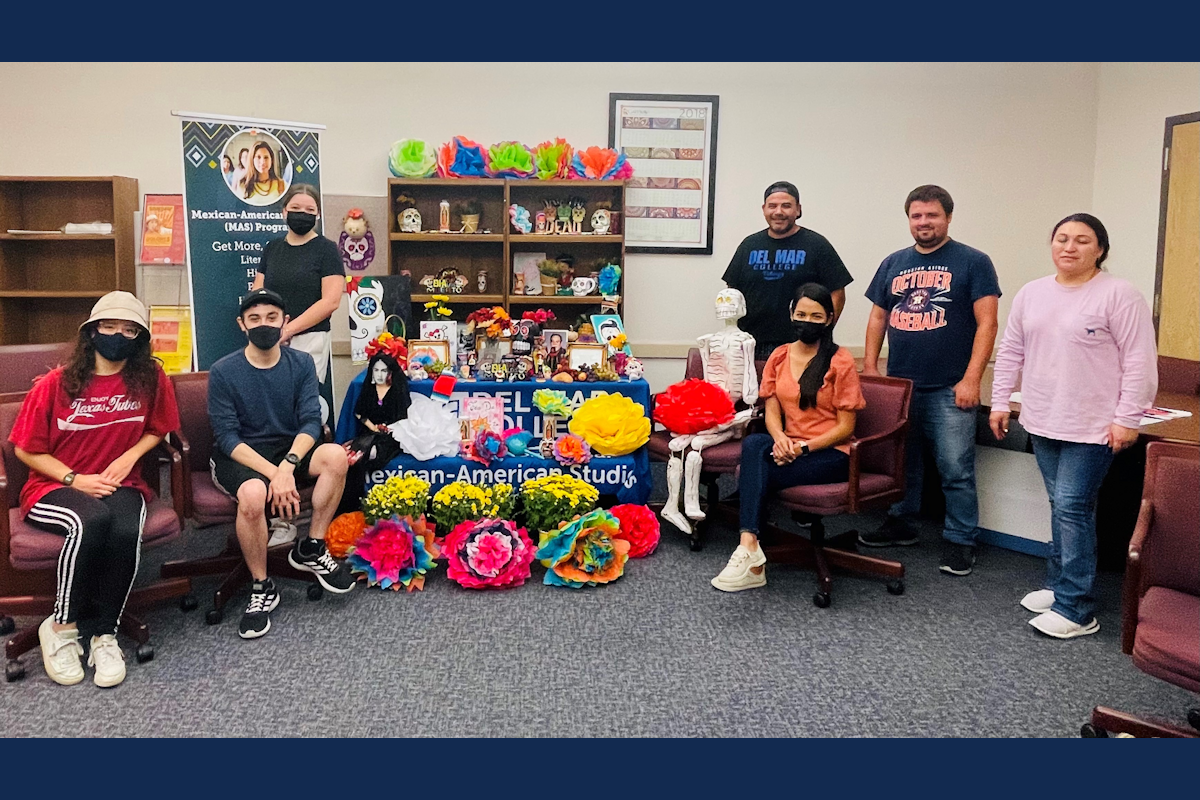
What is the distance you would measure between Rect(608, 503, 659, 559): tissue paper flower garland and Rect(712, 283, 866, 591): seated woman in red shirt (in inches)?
17.2

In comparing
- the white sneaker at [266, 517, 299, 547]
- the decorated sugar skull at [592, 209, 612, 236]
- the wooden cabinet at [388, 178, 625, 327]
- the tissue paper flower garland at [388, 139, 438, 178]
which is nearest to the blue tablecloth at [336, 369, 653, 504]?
the white sneaker at [266, 517, 299, 547]

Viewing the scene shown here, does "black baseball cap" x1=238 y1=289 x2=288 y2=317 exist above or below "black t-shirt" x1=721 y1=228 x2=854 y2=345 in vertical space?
below

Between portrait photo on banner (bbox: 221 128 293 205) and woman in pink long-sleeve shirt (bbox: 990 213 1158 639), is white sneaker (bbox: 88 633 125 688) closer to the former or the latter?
portrait photo on banner (bbox: 221 128 293 205)

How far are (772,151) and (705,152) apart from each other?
0.45m

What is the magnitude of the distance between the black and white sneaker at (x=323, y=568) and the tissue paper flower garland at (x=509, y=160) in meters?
2.82

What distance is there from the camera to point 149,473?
321 cm

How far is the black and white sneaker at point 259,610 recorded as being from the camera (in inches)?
122

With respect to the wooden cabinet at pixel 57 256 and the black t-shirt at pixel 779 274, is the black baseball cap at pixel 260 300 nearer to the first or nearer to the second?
the black t-shirt at pixel 779 274

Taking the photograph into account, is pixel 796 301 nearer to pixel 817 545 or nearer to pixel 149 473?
pixel 817 545

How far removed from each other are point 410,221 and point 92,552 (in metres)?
3.17

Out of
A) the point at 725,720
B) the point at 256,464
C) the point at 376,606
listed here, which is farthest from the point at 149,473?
the point at 725,720

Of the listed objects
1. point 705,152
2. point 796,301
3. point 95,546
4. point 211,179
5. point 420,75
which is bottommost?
point 95,546

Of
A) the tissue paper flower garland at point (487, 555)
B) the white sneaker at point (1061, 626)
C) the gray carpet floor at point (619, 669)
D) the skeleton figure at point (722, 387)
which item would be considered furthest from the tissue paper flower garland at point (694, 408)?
the white sneaker at point (1061, 626)

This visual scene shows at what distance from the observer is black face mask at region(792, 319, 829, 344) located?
145 inches
